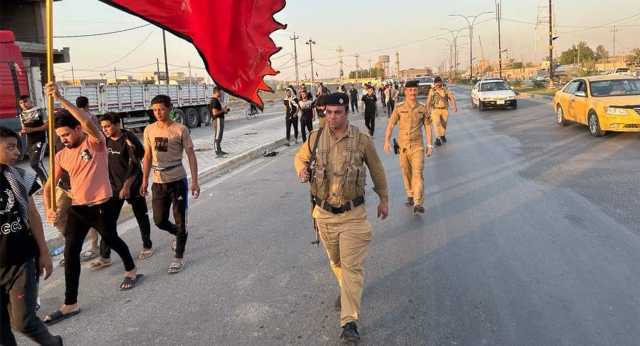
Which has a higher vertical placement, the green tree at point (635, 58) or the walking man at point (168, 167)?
the green tree at point (635, 58)

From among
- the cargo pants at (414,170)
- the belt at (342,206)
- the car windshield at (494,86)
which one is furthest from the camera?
the car windshield at (494,86)

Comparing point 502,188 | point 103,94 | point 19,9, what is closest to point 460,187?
point 502,188

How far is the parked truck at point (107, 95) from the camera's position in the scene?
42.9ft

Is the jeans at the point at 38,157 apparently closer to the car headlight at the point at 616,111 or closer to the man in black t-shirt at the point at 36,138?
the man in black t-shirt at the point at 36,138

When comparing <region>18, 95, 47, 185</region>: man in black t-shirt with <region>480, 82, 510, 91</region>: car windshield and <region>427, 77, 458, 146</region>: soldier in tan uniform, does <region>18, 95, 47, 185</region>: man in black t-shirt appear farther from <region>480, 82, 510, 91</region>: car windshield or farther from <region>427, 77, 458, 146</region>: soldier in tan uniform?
<region>480, 82, 510, 91</region>: car windshield

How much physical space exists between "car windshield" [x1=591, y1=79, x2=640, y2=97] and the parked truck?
14.5 m

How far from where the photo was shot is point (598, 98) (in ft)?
45.0

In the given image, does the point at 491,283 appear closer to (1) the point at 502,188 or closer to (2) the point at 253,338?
Result: (2) the point at 253,338

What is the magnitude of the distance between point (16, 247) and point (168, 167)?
7.26ft

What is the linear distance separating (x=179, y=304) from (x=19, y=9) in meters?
33.2

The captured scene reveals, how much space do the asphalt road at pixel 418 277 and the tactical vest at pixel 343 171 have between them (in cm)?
94

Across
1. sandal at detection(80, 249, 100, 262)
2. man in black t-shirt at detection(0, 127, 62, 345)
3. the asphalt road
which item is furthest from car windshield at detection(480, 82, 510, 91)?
man in black t-shirt at detection(0, 127, 62, 345)

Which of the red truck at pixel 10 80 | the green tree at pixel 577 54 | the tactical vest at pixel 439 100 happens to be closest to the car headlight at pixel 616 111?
the tactical vest at pixel 439 100

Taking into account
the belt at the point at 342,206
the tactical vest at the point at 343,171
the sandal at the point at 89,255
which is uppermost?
the tactical vest at the point at 343,171
